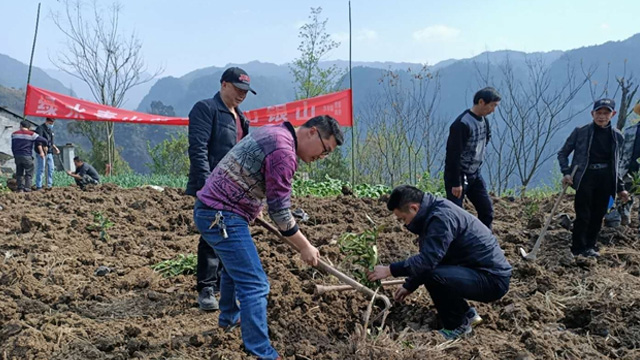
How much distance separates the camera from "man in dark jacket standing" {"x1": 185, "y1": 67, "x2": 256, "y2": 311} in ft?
12.1

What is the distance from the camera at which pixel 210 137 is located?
380cm

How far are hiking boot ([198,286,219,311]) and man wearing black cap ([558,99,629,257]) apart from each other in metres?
3.83

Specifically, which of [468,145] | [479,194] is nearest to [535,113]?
[479,194]

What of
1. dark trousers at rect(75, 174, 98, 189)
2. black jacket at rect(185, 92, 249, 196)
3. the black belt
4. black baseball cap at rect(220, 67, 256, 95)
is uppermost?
black baseball cap at rect(220, 67, 256, 95)

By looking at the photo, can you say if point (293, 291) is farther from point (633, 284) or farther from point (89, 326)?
point (633, 284)

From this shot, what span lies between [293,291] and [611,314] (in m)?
2.34

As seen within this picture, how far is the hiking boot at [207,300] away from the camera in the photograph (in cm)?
381

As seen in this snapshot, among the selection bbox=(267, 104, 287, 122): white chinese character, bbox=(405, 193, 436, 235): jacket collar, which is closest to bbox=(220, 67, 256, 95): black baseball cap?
bbox=(405, 193, 436, 235): jacket collar

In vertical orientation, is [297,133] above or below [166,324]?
above

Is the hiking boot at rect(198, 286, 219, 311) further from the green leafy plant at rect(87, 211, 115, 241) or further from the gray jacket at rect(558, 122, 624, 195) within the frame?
the gray jacket at rect(558, 122, 624, 195)

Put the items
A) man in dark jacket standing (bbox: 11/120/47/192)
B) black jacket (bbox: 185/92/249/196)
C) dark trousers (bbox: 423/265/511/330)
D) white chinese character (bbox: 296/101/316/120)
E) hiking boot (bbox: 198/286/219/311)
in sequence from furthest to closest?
white chinese character (bbox: 296/101/316/120) < man in dark jacket standing (bbox: 11/120/47/192) < hiking boot (bbox: 198/286/219/311) < black jacket (bbox: 185/92/249/196) < dark trousers (bbox: 423/265/511/330)

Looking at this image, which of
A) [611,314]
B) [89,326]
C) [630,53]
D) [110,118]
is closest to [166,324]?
[89,326]

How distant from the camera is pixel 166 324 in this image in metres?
3.64

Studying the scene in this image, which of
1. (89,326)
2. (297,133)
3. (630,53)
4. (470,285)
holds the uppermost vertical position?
(630,53)
